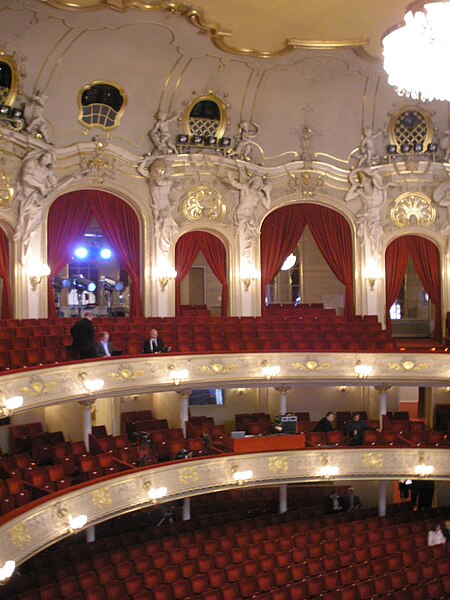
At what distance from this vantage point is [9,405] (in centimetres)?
883

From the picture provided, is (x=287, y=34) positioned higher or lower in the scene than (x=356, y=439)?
higher

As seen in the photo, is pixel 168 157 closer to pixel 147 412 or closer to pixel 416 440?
pixel 147 412

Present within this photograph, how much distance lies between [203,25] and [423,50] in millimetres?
5802

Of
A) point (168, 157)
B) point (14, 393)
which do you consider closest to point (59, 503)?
point (14, 393)

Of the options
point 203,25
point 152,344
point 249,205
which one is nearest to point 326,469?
point 152,344

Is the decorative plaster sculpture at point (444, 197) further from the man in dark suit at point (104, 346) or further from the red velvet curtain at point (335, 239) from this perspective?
the man in dark suit at point (104, 346)

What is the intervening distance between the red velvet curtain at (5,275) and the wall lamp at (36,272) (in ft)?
1.12

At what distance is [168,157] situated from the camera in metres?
13.3

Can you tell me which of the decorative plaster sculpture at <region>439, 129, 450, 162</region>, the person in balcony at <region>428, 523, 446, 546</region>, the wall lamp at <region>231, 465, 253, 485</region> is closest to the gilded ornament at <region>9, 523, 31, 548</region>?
the wall lamp at <region>231, 465, 253, 485</region>

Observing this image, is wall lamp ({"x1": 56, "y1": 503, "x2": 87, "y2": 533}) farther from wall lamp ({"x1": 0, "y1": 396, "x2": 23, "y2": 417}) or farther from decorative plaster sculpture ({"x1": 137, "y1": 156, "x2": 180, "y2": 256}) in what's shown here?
decorative plaster sculpture ({"x1": 137, "y1": 156, "x2": 180, "y2": 256})

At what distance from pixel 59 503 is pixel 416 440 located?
563 centimetres

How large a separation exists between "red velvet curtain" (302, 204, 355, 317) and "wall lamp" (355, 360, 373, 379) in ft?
8.03

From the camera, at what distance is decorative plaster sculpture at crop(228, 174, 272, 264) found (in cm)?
1380

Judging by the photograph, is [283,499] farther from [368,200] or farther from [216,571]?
[368,200]
